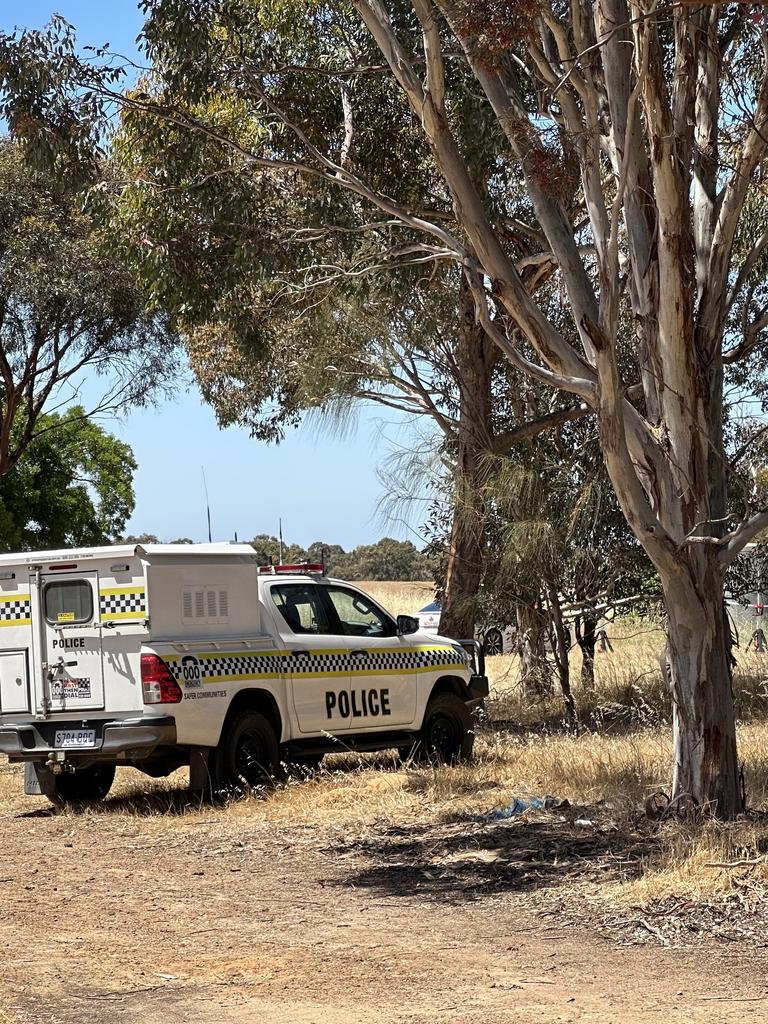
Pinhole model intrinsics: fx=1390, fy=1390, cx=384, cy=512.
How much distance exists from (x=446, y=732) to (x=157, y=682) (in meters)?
3.89

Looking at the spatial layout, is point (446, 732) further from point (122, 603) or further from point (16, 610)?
point (16, 610)

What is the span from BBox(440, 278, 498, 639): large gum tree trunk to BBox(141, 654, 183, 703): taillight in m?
6.52

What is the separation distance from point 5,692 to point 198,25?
19.3 ft

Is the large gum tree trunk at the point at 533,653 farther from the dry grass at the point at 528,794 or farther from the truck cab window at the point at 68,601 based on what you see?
the truck cab window at the point at 68,601

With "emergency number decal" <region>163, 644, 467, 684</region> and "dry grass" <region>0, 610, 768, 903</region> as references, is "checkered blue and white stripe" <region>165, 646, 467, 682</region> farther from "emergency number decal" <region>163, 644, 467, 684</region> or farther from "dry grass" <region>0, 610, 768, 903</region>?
"dry grass" <region>0, 610, 768, 903</region>

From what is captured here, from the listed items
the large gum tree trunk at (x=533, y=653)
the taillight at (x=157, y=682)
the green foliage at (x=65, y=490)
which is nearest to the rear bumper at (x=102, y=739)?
the taillight at (x=157, y=682)

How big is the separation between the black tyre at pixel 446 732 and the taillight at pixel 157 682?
3.33m

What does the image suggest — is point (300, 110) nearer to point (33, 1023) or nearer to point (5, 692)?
point (5, 692)

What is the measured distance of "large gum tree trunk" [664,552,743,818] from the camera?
902 cm

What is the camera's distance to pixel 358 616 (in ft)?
44.5

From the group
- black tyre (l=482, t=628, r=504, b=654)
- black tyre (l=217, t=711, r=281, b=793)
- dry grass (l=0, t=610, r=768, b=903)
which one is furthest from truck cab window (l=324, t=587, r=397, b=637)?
black tyre (l=482, t=628, r=504, b=654)

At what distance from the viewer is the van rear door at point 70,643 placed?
11500mm

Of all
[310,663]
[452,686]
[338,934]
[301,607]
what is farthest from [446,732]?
[338,934]

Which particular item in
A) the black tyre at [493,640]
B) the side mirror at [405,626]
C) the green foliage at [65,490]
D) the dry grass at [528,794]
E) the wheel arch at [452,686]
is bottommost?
the dry grass at [528,794]
